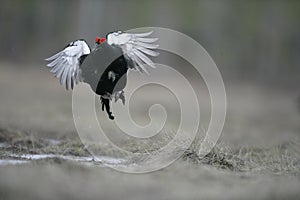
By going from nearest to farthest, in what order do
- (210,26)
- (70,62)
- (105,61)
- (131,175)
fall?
(131,175)
(105,61)
(70,62)
(210,26)

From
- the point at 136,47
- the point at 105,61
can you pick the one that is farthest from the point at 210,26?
the point at 105,61

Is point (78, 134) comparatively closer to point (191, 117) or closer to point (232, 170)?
point (232, 170)

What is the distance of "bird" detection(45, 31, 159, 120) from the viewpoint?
686 cm

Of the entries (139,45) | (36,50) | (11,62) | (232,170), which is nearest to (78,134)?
(139,45)

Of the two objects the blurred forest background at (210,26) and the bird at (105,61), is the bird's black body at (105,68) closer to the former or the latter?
the bird at (105,61)

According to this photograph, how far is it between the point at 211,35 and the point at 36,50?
879cm

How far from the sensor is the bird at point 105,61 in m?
6.86

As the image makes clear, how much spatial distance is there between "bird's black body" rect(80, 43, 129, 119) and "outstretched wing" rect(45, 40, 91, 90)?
11 centimetres

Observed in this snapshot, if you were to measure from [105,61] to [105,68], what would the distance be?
0.31 ft

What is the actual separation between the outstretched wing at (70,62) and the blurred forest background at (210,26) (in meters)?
16.6

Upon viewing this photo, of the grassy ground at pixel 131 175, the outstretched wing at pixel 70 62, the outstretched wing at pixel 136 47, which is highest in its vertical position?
the outstretched wing at pixel 136 47

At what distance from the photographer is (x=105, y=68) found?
685 cm

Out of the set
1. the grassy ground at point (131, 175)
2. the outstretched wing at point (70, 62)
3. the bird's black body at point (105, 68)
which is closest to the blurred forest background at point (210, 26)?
the grassy ground at point (131, 175)

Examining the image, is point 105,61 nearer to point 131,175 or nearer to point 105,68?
point 105,68
